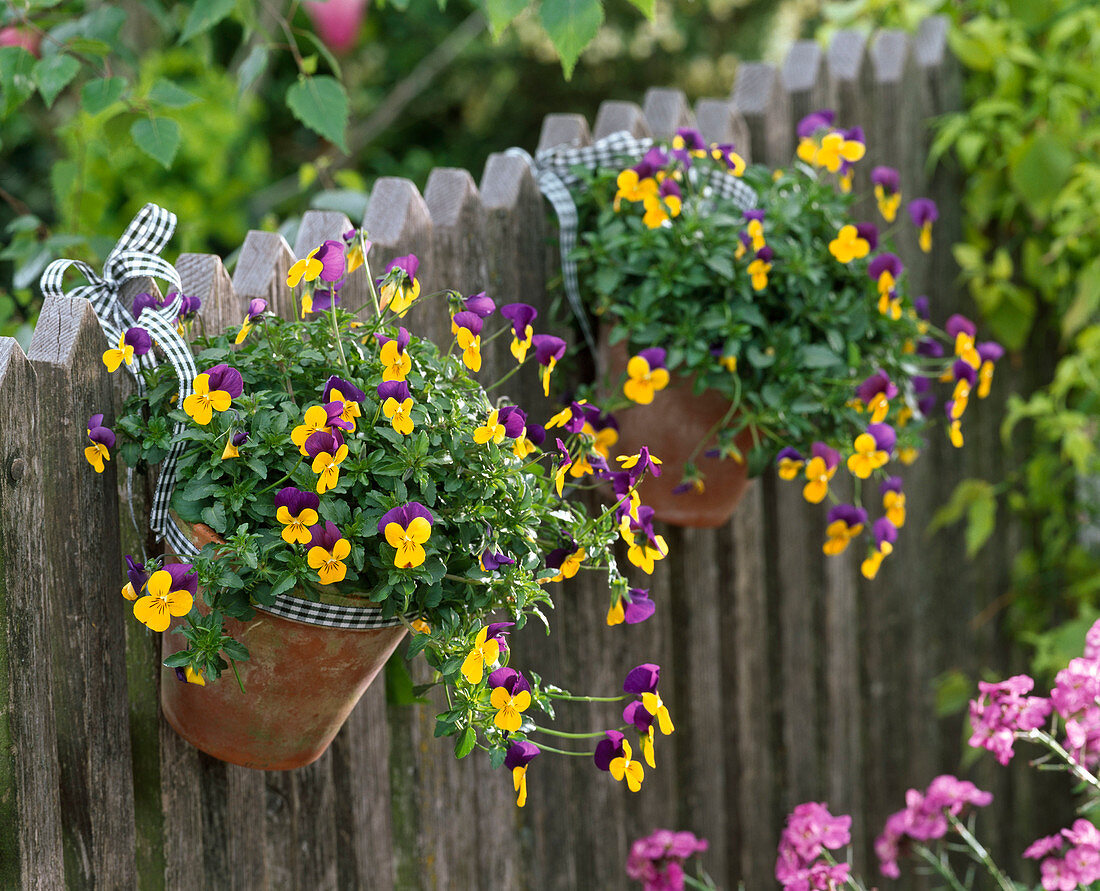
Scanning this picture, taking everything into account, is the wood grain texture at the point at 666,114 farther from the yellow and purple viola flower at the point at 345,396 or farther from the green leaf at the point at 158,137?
the yellow and purple viola flower at the point at 345,396

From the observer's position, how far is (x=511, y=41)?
263 inches

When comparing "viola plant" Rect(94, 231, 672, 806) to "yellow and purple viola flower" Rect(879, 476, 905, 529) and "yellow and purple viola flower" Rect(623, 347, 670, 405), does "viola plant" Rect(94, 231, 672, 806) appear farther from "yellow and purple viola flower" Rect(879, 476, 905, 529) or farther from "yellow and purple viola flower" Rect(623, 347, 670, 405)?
"yellow and purple viola flower" Rect(879, 476, 905, 529)

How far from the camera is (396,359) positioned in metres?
1.14

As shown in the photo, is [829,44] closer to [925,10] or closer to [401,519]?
[925,10]

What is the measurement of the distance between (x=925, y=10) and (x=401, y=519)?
209 centimetres

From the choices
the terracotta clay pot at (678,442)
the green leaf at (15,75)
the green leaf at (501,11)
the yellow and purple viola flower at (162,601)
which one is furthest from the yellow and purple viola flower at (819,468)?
the green leaf at (15,75)

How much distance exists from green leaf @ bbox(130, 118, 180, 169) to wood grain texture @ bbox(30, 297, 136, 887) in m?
0.43

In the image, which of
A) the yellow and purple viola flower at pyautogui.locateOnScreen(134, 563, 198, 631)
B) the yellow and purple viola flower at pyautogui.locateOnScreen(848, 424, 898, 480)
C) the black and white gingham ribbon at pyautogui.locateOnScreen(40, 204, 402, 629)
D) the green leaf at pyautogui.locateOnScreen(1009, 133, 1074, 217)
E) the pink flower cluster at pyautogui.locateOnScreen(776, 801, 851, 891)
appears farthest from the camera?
the green leaf at pyautogui.locateOnScreen(1009, 133, 1074, 217)

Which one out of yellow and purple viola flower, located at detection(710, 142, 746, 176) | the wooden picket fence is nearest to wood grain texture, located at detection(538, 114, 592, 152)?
the wooden picket fence

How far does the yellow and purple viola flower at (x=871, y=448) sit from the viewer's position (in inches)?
59.6

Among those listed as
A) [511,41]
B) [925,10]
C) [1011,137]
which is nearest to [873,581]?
[1011,137]

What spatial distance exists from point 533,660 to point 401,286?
2.37ft

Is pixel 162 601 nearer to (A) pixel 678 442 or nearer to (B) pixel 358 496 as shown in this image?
(B) pixel 358 496

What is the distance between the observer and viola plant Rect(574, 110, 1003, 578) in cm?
155
